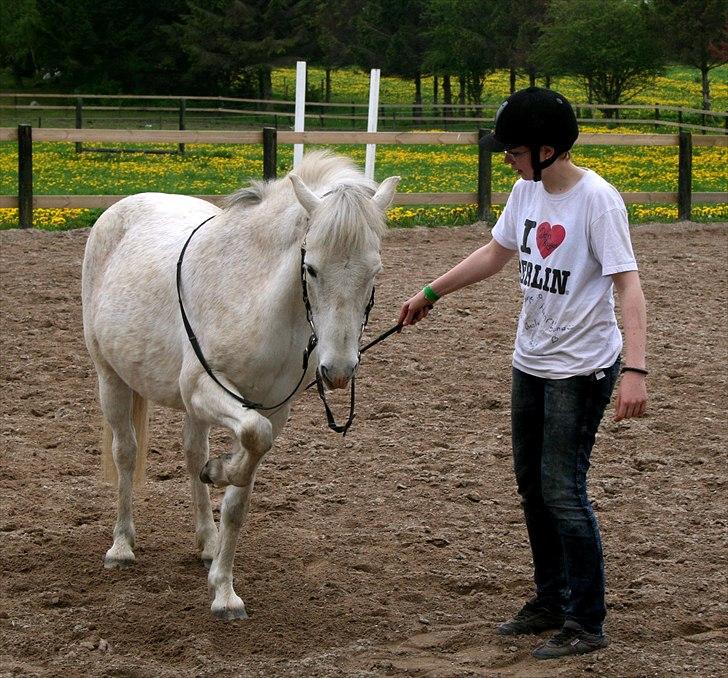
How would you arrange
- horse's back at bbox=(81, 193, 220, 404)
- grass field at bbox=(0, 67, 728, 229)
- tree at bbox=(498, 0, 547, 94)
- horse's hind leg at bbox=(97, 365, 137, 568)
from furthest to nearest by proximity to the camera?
tree at bbox=(498, 0, 547, 94) → grass field at bbox=(0, 67, 728, 229) → horse's hind leg at bbox=(97, 365, 137, 568) → horse's back at bbox=(81, 193, 220, 404)

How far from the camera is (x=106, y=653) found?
3.71 m

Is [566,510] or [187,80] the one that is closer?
[566,510]

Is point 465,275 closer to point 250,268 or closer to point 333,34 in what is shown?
point 250,268

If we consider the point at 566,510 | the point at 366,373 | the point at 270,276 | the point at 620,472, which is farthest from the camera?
the point at 366,373

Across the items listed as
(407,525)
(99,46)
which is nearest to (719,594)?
(407,525)

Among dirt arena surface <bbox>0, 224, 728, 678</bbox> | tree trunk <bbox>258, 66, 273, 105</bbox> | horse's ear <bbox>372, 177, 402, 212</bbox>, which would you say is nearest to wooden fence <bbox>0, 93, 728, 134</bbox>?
tree trunk <bbox>258, 66, 273, 105</bbox>

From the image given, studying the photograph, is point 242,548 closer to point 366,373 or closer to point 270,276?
point 270,276

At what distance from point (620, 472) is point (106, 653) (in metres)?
2.85

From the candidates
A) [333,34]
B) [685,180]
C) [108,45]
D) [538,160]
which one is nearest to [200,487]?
[538,160]

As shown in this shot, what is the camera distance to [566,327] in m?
3.51

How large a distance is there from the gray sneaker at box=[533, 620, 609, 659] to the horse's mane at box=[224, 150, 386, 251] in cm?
143

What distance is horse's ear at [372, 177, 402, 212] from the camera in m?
3.61

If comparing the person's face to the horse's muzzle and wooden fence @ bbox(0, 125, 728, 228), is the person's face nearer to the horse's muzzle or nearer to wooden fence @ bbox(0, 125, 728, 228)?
the horse's muzzle

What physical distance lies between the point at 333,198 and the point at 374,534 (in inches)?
73.3
